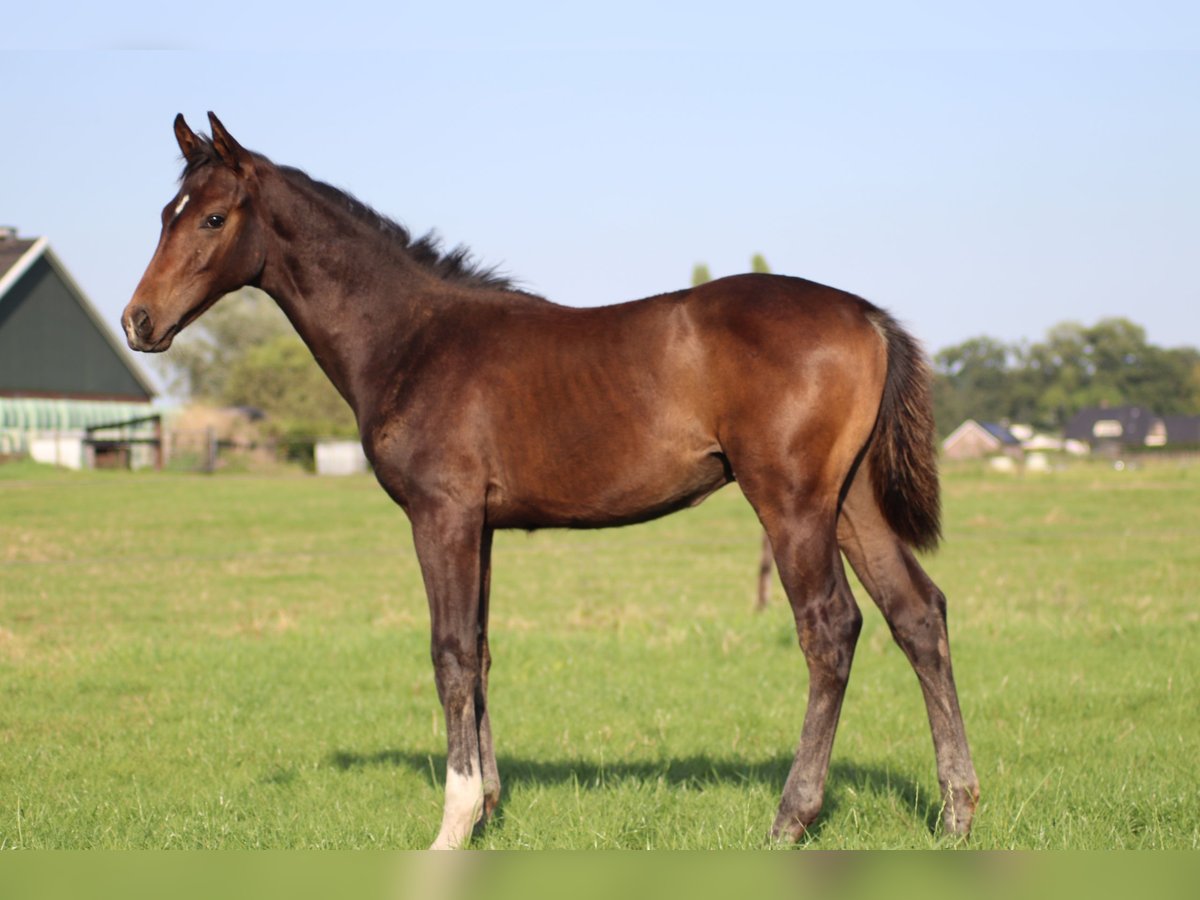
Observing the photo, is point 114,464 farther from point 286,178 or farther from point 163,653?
point 286,178

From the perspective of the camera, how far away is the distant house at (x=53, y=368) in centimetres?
3041

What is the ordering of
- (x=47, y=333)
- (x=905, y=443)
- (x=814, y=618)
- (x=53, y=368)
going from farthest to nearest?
1. (x=53, y=368)
2. (x=47, y=333)
3. (x=905, y=443)
4. (x=814, y=618)

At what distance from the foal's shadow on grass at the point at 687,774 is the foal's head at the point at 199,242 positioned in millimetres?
2420

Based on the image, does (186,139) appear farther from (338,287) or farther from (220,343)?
(220,343)

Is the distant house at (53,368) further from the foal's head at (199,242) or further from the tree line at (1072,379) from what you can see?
the tree line at (1072,379)

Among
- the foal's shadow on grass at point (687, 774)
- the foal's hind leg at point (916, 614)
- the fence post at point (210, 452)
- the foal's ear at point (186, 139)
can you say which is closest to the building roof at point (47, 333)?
the fence post at point (210, 452)

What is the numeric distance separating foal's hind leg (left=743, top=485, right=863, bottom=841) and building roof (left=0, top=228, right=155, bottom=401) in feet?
103

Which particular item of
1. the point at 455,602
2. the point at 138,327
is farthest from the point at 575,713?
the point at 138,327

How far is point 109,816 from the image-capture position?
459cm

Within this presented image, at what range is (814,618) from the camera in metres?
4.07

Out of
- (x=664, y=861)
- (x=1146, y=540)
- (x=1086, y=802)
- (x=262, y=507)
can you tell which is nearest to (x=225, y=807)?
(x=664, y=861)

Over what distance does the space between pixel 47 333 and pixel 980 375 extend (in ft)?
194

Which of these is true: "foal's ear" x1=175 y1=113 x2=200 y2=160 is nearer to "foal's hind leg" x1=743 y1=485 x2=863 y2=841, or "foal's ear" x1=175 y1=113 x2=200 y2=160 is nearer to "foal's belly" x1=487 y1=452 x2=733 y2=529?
"foal's belly" x1=487 y1=452 x2=733 y2=529

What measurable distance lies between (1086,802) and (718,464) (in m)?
2.08
